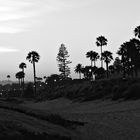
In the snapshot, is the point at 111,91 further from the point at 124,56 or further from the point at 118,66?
the point at 118,66

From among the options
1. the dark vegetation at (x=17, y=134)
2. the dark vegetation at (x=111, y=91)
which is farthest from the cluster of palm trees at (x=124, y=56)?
the dark vegetation at (x=17, y=134)

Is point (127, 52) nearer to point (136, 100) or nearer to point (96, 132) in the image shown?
point (136, 100)

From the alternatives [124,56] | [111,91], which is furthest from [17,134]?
[124,56]

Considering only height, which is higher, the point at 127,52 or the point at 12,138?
the point at 127,52

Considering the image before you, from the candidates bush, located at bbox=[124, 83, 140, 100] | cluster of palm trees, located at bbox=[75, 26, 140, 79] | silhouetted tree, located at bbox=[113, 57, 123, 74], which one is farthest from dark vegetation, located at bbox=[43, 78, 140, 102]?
silhouetted tree, located at bbox=[113, 57, 123, 74]

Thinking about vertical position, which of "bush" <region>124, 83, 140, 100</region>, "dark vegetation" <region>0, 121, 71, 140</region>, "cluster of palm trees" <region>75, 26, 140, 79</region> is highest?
"cluster of palm trees" <region>75, 26, 140, 79</region>

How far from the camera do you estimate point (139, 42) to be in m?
87.3

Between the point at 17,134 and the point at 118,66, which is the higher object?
the point at 118,66

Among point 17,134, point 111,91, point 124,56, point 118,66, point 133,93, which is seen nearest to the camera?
point 17,134

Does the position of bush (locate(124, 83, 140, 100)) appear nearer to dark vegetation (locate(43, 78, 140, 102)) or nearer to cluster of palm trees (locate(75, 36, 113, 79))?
dark vegetation (locate(43, 78, 140, 102))

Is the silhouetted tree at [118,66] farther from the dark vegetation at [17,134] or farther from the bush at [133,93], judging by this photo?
the dark vegetation at [17,134]

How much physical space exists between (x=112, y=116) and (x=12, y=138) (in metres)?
15.3

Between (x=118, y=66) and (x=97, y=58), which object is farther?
(x=118, y=66)

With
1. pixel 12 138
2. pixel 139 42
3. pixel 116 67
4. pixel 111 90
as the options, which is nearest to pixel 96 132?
pixel 12 138
